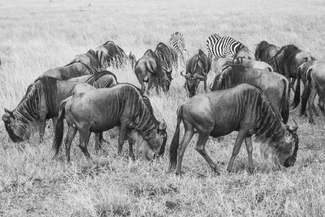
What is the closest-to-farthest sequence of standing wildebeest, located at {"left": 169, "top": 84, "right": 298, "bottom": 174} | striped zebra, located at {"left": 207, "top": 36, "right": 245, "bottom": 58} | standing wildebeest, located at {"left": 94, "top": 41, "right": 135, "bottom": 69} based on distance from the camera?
1. standing wildebeest, located at {"left": 169, "top": 84, "right": 298, "bottom": 174}
2. standing wildebeest, located at {"left": 94, "top": 41, "right": 135, "bottom": 69}
3. striped zebra, located at {"left": 207, "top": 36, "right": 245, "bottom": 58}

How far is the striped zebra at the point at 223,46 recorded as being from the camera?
40.1ft

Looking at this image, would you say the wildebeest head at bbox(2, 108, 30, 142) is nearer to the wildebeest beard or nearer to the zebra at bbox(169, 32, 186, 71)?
the wildebeest beard

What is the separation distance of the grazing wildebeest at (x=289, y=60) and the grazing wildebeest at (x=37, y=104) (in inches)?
166

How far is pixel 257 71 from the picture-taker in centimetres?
580

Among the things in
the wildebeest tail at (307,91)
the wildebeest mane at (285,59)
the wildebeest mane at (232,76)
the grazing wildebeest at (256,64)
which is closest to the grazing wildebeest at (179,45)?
the wildebeest mane at (285,59)

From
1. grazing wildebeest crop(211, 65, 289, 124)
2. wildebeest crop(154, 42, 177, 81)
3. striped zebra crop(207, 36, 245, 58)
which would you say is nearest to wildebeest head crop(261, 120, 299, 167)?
grazing wildebeest crop(211, 65, 289, 124)

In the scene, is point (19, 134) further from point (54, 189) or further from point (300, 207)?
point (300, 207)

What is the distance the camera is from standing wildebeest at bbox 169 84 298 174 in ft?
14.0

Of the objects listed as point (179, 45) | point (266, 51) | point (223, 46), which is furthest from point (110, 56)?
point (223, 46)

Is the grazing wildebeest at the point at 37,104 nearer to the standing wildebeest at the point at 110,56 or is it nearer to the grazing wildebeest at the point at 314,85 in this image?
the grazing wildebeest at the point at 314,85

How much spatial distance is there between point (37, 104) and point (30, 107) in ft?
0.32

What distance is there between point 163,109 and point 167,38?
9.07m

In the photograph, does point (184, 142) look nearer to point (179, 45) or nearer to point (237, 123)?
point (237, 123)

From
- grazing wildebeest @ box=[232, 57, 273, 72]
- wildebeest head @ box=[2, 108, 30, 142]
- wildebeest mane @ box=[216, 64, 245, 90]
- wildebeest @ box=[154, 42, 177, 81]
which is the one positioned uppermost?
wildebeest mane @ box=[216, 64, 245, 90]
